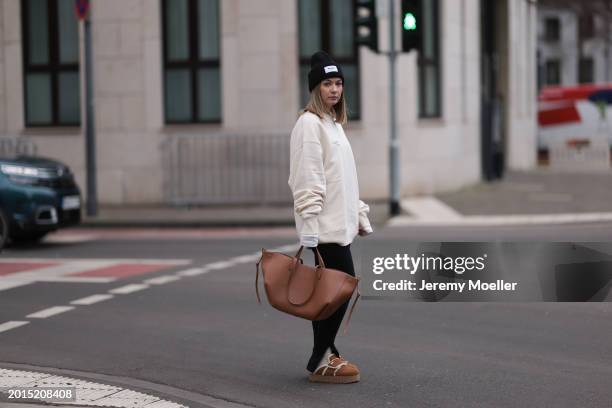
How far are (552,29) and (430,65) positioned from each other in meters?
58.9

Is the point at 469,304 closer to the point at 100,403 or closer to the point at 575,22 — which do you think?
the point at 100,403

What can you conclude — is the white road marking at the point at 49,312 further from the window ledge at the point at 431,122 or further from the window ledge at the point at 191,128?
the window ledge at the point at 431,122

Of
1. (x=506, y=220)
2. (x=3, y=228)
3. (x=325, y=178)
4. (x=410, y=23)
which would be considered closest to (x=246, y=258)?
(x=3, y=228)

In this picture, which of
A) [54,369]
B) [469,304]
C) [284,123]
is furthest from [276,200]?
[54,369]

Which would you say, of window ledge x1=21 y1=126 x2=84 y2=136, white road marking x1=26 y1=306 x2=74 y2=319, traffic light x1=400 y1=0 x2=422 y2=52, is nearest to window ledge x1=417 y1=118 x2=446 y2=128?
traffic light x1=400 y1=0 x2=422 y2=52

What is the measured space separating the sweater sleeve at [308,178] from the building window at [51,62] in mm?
15003

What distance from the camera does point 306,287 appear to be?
571cm

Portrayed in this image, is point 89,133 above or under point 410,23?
under

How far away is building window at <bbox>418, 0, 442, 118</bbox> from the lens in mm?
21188

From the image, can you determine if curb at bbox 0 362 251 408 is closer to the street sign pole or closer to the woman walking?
the woman walking

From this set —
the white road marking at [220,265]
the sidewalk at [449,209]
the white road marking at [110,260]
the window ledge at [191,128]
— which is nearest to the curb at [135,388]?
the white road marking at [220,265]

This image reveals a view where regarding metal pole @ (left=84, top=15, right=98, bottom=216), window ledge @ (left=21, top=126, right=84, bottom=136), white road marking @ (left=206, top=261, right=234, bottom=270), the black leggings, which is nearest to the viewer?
the black leggings

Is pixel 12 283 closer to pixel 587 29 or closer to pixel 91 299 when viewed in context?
pixel 91 299

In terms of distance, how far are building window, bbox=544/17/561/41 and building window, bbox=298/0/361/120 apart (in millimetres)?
60283
